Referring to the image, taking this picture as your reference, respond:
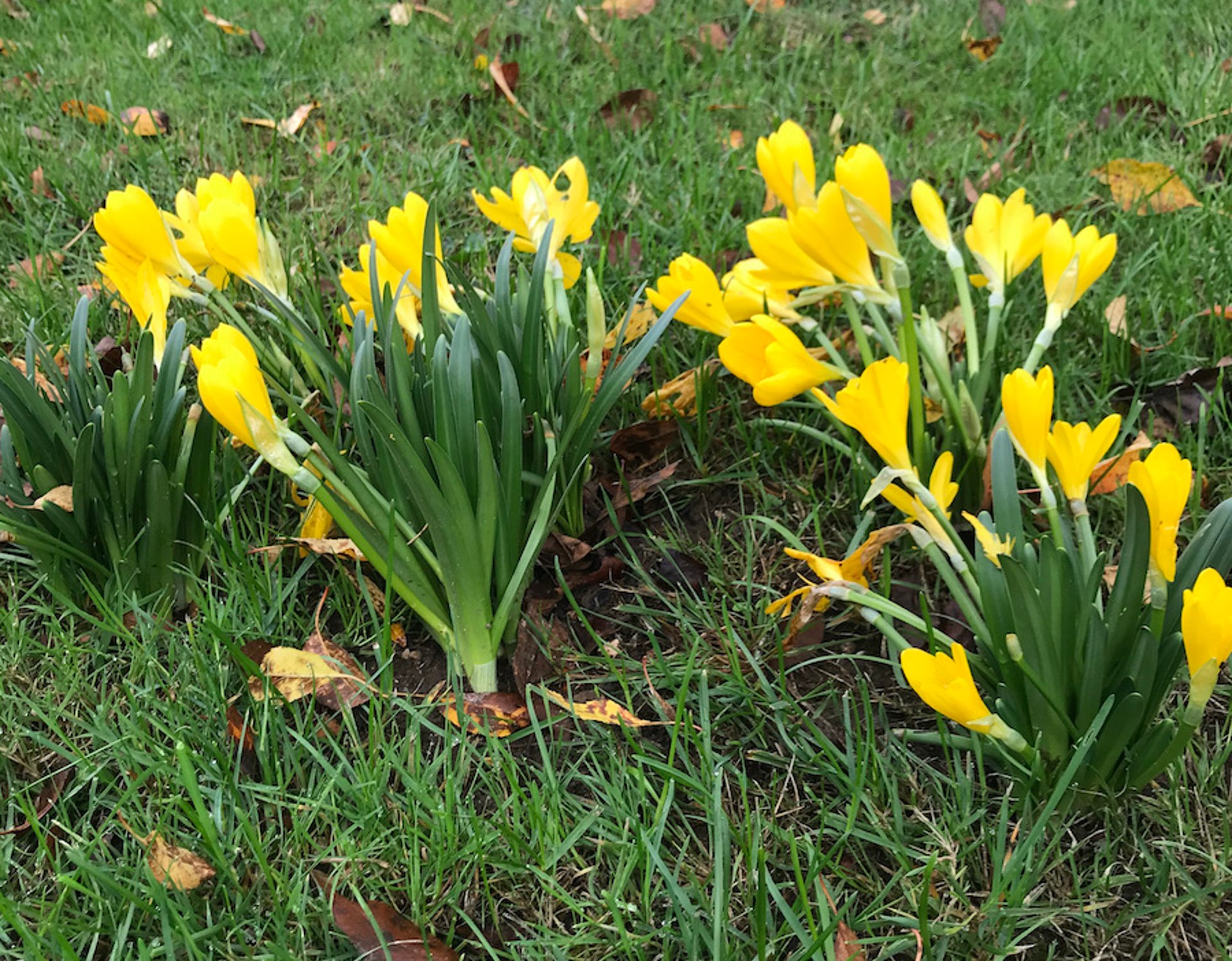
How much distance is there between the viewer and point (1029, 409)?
116 cm

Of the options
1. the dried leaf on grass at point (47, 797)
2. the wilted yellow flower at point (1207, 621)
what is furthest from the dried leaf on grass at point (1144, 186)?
the dried leaf on grass at point (47, 797)

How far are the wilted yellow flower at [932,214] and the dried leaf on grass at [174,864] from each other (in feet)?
4.24

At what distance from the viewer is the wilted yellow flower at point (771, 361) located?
1307mm

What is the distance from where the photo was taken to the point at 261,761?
1216mm

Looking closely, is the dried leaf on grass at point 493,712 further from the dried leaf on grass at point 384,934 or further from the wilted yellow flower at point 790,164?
the wilted yellow flower at point 790,164

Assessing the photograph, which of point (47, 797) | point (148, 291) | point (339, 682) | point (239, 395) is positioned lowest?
point (47, 797)

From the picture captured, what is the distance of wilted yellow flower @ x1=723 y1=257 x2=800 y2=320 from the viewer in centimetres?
154

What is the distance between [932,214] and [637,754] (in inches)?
36.1

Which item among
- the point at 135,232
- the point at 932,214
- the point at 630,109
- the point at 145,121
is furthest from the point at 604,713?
the point at 145,121

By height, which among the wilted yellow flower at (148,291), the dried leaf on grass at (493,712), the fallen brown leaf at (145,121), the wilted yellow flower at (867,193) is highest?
the wilted yellow flower at (867,193)

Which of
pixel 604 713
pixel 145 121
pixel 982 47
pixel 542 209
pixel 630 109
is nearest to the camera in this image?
pixel 604 713

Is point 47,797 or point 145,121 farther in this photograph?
point 145,121

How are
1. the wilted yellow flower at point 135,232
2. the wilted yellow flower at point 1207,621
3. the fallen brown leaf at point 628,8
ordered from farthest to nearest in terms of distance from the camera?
the fallen brown leaf at point 628,8 → the wilted yellow flower at point 135,232 → the wilted yellow flower at point 1207,621

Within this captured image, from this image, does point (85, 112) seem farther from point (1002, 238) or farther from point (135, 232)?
point (1002, 238)
